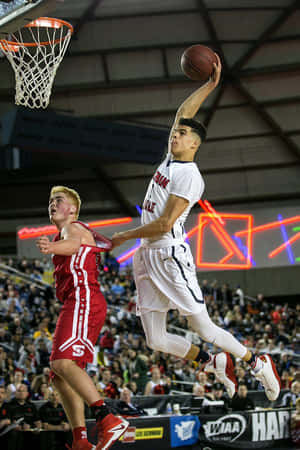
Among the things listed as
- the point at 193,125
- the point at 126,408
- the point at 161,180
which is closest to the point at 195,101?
the point at 193,125

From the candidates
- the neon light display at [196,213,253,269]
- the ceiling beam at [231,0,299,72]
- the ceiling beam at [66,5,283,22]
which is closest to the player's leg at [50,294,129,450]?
the ceiling beam at [66,5,283,22]

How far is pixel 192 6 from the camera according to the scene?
20.6m

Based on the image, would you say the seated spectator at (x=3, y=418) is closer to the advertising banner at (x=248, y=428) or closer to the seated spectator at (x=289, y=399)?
the advertising banner at (x=248, y=428)

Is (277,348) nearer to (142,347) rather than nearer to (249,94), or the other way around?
(142,347)

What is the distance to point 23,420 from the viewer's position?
857cm

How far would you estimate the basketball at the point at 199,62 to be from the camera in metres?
5.62

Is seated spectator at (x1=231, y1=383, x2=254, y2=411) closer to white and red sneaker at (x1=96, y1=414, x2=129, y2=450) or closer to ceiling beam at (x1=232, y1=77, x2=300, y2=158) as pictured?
white and red sneaker at (x1=96, y1=414, x2=129, y2=450)

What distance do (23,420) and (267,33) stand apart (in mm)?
16765

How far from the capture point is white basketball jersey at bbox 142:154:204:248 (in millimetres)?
5152

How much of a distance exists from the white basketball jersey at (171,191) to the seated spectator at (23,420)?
13.4 ft

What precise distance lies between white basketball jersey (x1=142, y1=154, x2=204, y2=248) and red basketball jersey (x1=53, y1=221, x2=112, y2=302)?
596mm

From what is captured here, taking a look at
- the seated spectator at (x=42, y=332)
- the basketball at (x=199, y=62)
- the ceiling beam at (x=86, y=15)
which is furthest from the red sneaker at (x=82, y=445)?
the ceiling beam at (x=86, y=15)

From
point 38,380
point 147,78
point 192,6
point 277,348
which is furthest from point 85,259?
point 147,78

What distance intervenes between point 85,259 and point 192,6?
57.3ft
